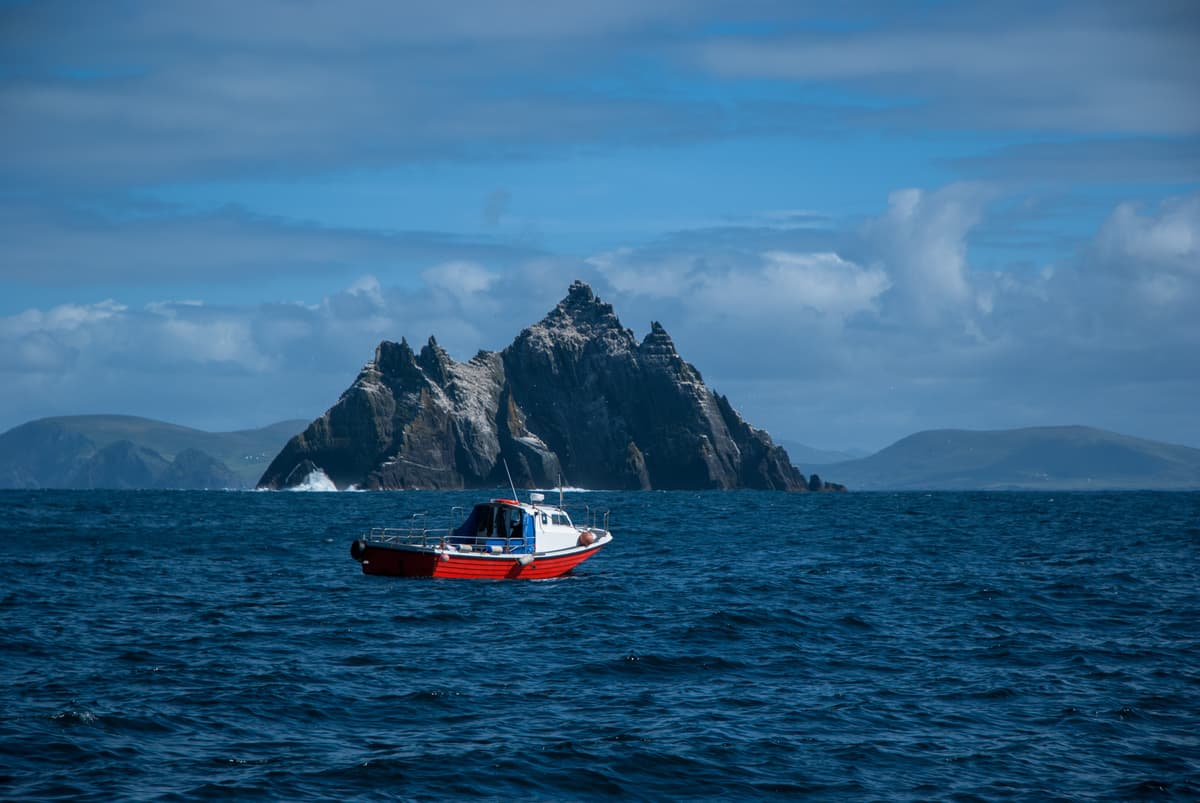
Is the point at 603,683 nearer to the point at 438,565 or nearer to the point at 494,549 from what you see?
the point at 438,565

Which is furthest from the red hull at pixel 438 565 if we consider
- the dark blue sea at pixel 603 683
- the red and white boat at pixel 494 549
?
the dark blue sea at pixel 603 683

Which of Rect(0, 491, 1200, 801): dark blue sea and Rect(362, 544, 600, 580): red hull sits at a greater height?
Rect(362, 544, 600, 580): red hull

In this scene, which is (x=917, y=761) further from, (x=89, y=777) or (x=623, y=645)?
(x=89, y=777)

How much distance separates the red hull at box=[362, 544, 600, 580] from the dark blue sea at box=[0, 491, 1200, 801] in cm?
52

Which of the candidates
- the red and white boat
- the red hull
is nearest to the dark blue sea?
the red hull

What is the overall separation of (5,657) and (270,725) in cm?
959

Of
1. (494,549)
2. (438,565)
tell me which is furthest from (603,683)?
(494,549)

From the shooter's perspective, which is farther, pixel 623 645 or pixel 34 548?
pixel 34 548

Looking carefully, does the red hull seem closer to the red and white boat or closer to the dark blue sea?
the red and white boat

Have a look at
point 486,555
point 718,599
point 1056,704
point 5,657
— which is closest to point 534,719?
point 1056,704

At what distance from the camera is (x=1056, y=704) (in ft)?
80.1

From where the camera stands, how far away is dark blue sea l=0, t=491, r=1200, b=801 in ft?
63.1

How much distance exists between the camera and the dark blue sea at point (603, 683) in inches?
757

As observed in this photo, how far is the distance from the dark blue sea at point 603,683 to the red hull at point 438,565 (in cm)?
52
